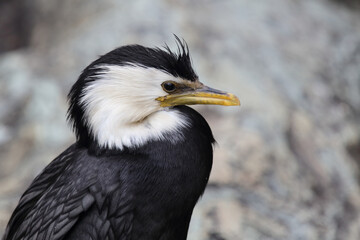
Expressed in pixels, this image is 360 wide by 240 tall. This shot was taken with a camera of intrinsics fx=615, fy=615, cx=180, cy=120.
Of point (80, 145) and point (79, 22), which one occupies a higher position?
point (79, 22)

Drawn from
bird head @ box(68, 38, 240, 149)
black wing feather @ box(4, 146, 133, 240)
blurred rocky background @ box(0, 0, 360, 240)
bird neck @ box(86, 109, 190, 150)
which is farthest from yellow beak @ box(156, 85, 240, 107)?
blurred rocky background @ box(0, 0, 360, 240)

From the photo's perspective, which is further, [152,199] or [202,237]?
[202,237]

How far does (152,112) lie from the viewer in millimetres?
3580

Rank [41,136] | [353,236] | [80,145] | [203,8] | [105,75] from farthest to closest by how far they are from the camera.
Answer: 1. [203,8]
2. [41,136]
3. [353,236]
4. [80,145]
5. [105,75]

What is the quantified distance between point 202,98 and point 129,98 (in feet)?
1.55

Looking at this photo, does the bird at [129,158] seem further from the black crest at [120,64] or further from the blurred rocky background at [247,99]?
the blurred rocky background at [247,99]

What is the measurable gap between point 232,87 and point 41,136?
1848mm

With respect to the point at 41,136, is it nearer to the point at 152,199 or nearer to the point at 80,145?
the point at 80,145

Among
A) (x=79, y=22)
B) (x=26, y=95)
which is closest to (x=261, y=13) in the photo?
(x=79, y=22)

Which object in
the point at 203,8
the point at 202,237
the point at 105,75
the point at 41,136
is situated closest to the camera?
the point at 105,75

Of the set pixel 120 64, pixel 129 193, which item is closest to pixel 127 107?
pixel 120 64

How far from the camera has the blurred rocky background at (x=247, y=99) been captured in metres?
4.96

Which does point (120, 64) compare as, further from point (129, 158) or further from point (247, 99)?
point (247, 99)

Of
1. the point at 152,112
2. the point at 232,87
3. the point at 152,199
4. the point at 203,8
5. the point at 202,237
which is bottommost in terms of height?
the point at 202,237
